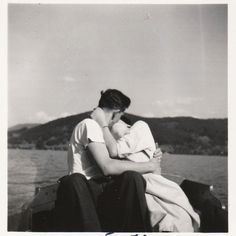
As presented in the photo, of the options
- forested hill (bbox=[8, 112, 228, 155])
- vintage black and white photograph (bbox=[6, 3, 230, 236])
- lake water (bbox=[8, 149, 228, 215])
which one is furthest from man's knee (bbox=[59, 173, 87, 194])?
forested hill (bbox=[8, 112, 228, 155])

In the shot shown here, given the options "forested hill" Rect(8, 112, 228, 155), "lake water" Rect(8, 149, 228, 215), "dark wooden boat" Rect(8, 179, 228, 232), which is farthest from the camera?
"forested hill" Rect(8, 112, 228, 155)

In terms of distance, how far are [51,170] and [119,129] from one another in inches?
43.0

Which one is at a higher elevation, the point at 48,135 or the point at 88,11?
the point at 88,11

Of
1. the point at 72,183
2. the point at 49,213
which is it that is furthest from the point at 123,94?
the point at 49,213

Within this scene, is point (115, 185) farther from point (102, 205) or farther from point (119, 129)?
point (119, 129)

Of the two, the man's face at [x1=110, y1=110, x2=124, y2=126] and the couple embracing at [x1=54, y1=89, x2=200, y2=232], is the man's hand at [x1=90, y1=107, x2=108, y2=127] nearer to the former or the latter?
the couple embracing at [x1=54, y1=89, x2=200, y2=232]

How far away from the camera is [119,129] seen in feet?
7.45

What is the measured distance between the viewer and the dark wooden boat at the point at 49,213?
6.96ft

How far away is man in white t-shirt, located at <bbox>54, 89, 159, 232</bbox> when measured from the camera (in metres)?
1.73

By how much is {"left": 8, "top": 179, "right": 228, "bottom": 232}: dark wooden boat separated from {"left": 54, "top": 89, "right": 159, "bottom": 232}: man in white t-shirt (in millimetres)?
263

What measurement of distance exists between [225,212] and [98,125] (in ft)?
3.50
